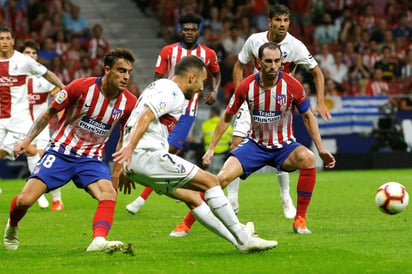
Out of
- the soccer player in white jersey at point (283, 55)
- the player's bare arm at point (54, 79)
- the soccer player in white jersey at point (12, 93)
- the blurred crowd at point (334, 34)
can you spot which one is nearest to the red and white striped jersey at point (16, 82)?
the soccer player in white jersey at point (12, 93)

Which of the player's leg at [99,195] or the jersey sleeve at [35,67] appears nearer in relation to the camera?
the player's leg at [99,195]

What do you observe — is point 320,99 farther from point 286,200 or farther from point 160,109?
point 160,109

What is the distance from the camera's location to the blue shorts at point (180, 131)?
11867 millimetres

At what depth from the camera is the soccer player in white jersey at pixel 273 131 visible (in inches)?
401

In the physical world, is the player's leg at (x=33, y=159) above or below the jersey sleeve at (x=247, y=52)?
below

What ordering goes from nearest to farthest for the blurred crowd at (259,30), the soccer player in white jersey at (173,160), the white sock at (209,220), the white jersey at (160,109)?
the white jersey at (160,109), the soccer player in white jersey at (173,160), the white sock at (209,220), the blurred crowd at (259,30)

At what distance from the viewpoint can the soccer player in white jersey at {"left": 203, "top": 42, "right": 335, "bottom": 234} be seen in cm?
1018

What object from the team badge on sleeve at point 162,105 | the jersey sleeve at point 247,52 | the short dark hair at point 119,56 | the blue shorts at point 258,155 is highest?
the short dark hair at point 119,56

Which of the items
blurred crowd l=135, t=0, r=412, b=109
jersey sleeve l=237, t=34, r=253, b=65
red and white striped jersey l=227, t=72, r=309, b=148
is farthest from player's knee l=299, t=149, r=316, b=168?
blurred crowd l=135, t=0, r=412, b=109

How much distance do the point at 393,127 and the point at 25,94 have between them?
1090 cm

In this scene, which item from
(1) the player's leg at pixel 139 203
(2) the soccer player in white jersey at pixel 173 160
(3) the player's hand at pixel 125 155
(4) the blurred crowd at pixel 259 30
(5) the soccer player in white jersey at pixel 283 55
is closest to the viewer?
(3) the player's hand at pixel 125 155

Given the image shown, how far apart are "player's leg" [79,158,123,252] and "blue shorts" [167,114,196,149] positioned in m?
2.57

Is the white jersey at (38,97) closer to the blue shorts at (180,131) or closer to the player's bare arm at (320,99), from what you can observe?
the blue shorts at (180,131)

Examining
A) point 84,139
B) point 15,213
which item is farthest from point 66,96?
point 15,213
